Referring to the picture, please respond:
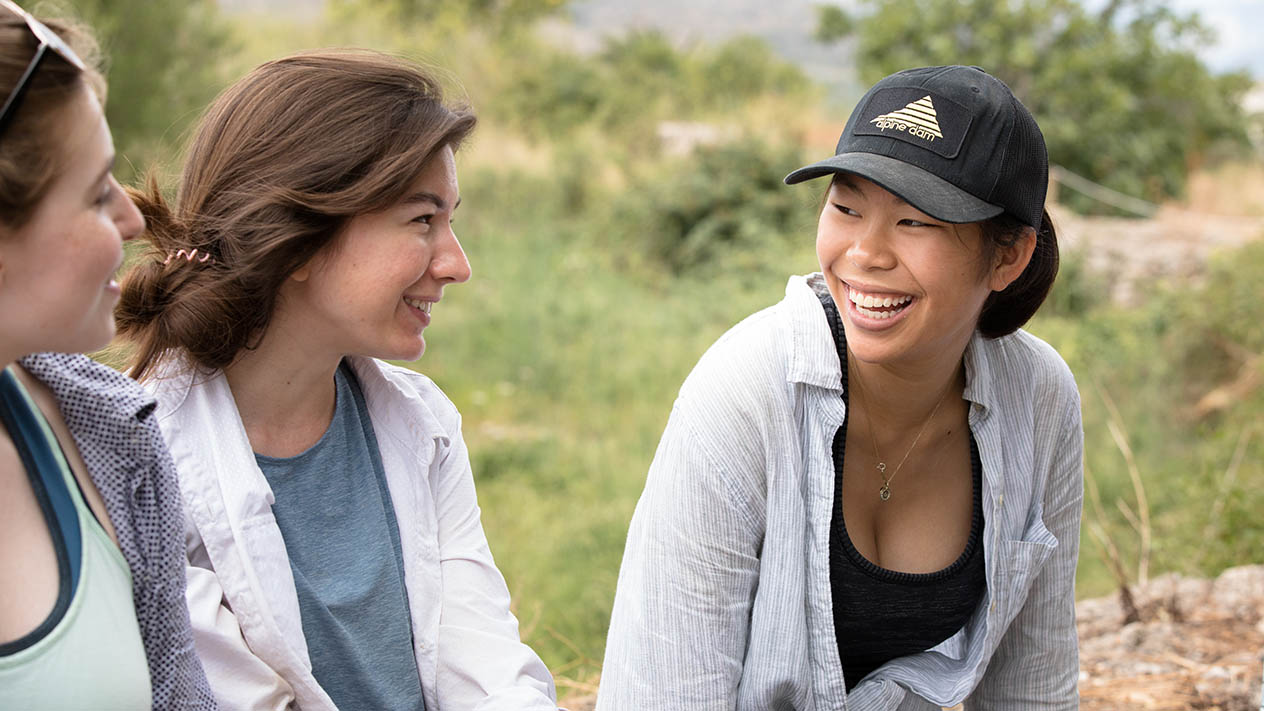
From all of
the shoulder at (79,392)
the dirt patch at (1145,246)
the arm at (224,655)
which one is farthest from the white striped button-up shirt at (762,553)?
the dirt patch at (1145,246)

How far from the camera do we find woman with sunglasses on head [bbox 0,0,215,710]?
121 centimetres

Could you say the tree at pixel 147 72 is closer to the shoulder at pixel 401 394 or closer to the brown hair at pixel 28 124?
the shoulder at pixel 401 394

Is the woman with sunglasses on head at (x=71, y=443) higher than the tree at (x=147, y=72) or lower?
lower

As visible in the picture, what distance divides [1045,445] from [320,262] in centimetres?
133

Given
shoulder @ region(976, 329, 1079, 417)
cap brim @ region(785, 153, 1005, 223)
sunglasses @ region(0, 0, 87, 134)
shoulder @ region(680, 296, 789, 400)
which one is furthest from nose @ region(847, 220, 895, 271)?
sunglasses @ region(0, 0, 87, 134)

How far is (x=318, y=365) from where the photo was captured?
1.91m

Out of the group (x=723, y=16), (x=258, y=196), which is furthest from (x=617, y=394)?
(x=723, y=16)

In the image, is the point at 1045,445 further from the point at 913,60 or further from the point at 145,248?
the point at 913,60

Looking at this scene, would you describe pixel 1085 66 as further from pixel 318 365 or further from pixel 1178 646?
pixel 318 365

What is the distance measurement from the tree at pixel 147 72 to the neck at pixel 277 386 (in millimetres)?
5337

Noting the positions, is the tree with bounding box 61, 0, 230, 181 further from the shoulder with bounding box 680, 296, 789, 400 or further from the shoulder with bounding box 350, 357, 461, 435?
the shoulder with bounding box 680, 296, 789, 400

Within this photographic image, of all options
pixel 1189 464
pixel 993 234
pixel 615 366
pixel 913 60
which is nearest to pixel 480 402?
pixel 615 366

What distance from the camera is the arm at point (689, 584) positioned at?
1906 mm

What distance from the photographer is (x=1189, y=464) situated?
222 inches
